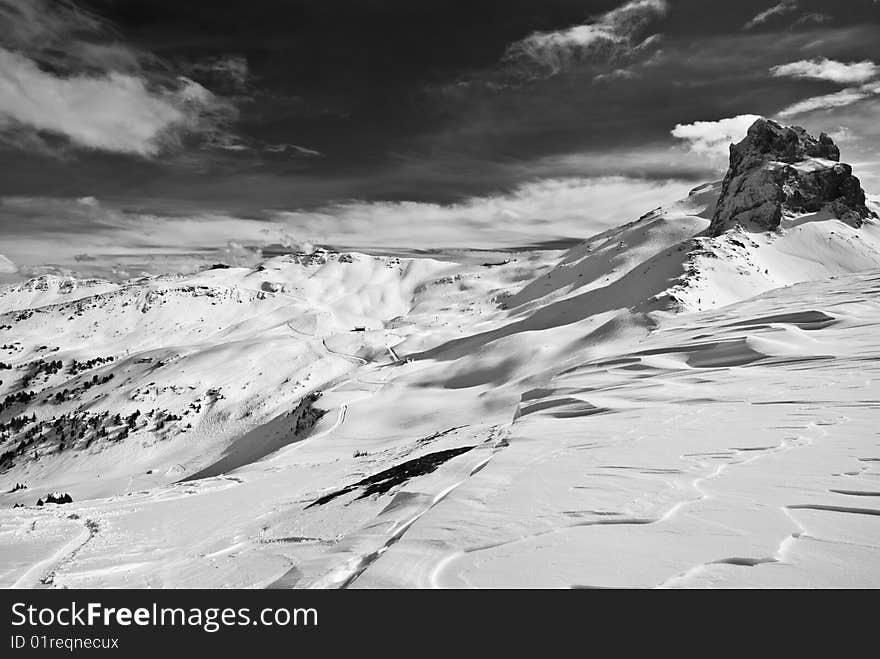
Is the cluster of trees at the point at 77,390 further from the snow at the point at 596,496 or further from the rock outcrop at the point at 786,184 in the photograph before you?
the rock outcrop at the point at 786,184

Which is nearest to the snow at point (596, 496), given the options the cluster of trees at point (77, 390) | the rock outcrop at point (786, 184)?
the cluster of trees at point (77, 390)

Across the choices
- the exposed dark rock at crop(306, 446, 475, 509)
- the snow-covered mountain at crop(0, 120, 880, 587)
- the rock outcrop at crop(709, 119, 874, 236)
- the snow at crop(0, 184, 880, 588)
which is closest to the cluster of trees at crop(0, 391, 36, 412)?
the snow-covered mountain at crop(0, 120, 880, 587)

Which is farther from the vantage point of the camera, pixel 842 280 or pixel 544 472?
pixel 842 280

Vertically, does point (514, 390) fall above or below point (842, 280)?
below

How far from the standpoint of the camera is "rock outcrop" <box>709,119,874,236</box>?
371ft

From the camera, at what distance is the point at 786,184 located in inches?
4545

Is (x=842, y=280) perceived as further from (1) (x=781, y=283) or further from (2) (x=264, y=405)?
(2) (x=264, y=405)

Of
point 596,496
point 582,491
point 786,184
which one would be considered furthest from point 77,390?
point 786,184

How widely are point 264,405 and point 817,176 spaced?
13815cm

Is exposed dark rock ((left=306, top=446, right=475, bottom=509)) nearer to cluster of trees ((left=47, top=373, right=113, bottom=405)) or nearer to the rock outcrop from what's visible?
cluster of trees ((left=47, top=373, right=113, bottom=405))

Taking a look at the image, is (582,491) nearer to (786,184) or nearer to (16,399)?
(786,184)

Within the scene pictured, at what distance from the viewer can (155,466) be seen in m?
65.8

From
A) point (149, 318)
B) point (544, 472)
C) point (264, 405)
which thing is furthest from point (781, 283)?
point (149, 318)

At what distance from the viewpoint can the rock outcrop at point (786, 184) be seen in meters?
113
